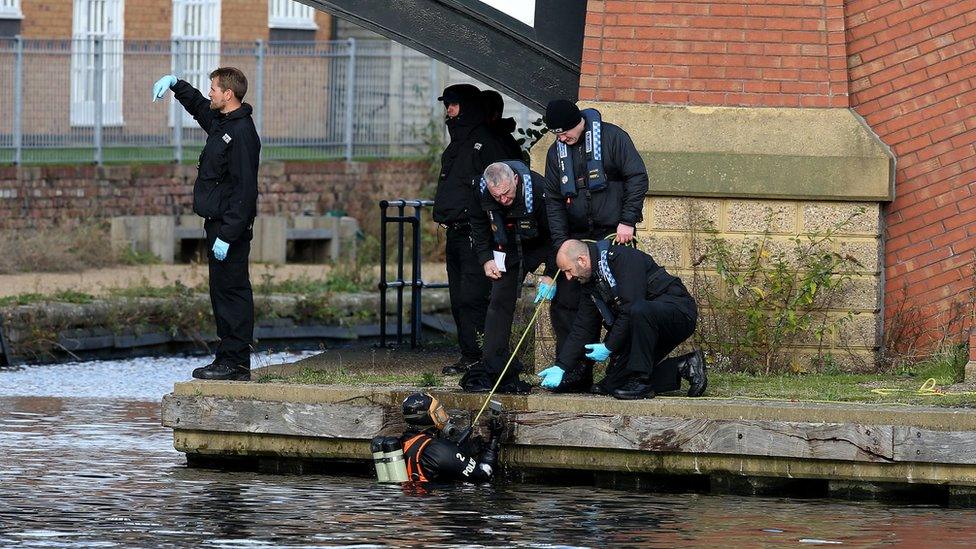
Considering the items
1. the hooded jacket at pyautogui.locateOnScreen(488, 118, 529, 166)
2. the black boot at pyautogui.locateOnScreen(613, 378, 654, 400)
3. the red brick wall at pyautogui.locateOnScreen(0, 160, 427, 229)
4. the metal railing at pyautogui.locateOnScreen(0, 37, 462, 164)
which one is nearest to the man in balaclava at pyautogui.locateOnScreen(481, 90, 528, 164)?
the hooded jacket at pyautogui.locateOnScreen(488, 118, 529, 166)

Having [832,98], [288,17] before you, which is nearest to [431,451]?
[832,98]

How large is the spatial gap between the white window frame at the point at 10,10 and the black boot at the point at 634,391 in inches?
753

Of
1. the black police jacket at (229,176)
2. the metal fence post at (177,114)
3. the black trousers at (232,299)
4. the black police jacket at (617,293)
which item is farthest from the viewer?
the metal fence post at (177,114)

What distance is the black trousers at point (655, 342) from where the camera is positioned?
1115 centimetres

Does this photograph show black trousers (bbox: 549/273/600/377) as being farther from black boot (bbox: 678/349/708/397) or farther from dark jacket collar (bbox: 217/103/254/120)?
dark jacket collar (bbox: 217/103/254/120)

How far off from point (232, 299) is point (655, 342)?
2.72 meters

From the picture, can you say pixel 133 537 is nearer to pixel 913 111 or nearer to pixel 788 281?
pixel 788 281

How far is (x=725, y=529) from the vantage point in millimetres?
9734

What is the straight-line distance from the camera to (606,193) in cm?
1173

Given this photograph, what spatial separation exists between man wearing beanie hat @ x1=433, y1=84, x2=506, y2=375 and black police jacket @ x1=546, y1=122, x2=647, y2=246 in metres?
1.39

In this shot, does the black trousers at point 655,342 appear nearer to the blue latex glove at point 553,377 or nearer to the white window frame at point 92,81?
the blue latex glove at point 553,377

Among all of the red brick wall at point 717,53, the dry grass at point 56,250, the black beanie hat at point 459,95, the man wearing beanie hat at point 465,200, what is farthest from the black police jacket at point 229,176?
the dry grass at point 56,250

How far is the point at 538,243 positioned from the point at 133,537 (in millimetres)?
3660

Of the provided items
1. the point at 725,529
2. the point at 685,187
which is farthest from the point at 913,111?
the point at 725,529
